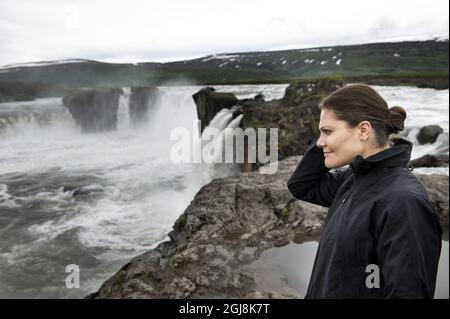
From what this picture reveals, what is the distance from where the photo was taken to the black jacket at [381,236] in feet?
4.74

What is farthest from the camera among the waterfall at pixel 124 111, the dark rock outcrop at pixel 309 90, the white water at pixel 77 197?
the waterfall at pixel 124 111

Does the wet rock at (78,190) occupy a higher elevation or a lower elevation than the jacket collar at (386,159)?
lower

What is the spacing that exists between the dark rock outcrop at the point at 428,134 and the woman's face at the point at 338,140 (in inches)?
762

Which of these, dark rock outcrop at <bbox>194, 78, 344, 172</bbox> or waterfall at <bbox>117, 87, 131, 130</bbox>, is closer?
dark rock outcrop at <bbox>194, 78, 344, 172</bbox>

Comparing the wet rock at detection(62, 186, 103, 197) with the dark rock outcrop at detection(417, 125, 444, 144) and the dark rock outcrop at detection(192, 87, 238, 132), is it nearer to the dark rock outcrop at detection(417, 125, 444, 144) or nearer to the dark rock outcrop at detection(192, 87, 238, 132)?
the dark rock outcrop at detection(192, 87, 238, 132)

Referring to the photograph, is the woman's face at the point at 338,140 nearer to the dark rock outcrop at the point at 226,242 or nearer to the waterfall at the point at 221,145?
the dark rock outcrop at the point at 226,242

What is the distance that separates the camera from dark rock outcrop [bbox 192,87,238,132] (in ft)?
65.3

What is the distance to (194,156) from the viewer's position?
19.8 metres

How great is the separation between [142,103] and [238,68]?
14.5 metres

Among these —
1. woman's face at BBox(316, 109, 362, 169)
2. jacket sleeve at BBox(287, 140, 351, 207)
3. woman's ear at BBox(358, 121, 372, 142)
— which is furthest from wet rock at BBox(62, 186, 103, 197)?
Answer: woman's ear at BBox(358, 121, 372, 142)

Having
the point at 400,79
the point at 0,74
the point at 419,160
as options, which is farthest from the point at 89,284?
the point at 400,79

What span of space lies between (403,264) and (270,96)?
61.8 feet

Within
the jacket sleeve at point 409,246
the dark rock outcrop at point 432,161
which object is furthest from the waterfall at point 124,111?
the jacket sleeve at point 409,246

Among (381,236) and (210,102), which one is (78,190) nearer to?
(210,102)
